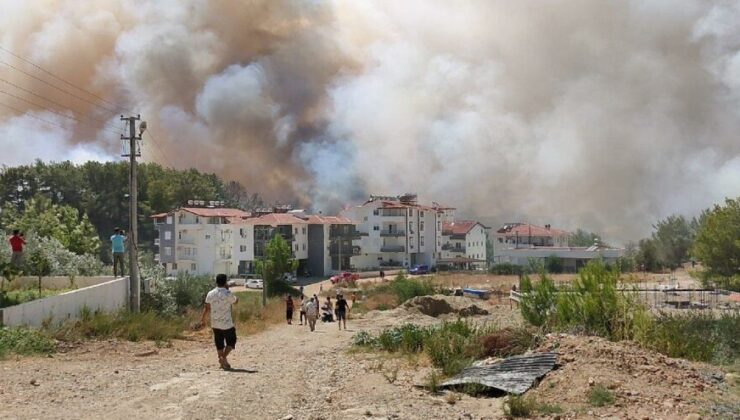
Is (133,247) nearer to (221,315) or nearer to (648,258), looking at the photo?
(221,315)

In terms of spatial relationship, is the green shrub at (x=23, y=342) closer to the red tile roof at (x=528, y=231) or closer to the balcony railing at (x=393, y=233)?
the balcony railing at (x=393, y=233)

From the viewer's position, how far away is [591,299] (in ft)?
47.6

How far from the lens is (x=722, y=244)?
132 feet

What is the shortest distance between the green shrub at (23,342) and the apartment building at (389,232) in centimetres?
6433

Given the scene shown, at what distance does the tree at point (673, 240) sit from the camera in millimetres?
76500

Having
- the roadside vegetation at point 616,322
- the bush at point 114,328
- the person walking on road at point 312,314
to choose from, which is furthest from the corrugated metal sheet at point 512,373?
the person walking on road at point 312,314

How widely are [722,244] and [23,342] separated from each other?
3751cm

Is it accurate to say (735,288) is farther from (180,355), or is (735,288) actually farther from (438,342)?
(180,355)

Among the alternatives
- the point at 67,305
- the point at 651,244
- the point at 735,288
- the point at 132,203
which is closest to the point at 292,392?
the point at 67,305

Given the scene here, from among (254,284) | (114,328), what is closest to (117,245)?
(114,328)

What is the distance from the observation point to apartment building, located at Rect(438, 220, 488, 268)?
274 feet

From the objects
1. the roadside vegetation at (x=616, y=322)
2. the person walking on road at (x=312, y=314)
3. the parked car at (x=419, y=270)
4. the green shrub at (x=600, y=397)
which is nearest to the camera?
the green shrub at (x=600, y=397)

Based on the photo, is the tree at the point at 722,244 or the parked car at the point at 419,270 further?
the parked car at the point at 419,270

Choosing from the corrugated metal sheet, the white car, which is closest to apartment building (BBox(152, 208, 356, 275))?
the white car
